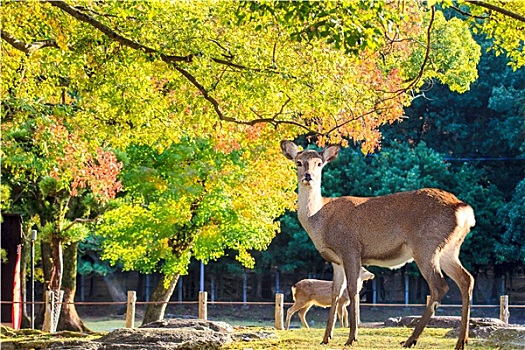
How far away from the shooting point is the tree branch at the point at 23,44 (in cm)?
1378

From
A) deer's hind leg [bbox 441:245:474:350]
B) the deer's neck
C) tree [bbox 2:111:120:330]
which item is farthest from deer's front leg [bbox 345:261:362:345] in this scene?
tree [bbox 2:111:120:330]

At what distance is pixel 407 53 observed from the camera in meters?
19.9

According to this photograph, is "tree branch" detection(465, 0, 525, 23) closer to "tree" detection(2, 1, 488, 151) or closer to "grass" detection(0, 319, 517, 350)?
"tree" detection(2, 1, 488, 151)

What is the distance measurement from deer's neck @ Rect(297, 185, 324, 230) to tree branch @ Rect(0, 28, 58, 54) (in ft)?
15.5

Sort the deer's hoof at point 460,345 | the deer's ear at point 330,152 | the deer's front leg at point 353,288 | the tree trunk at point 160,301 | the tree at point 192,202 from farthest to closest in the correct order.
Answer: the tree trunk at point 160,301 → the tree at point 192,202 → the deer's ear at point 330,152 → the deer's front leg at point 353,288 → the deer's hoof at point 460,345

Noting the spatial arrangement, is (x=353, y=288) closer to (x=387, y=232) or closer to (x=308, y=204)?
(x=387, y=232)

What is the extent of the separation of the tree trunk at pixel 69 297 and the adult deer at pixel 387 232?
598 inches

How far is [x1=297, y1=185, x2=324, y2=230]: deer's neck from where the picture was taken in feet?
40.3

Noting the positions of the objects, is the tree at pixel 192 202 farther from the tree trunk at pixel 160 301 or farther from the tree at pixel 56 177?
the tree at pixel 56 177

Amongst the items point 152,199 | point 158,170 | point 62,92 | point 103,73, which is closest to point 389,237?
point 103,73

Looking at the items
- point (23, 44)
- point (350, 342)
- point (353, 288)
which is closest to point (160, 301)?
point (23, 44)

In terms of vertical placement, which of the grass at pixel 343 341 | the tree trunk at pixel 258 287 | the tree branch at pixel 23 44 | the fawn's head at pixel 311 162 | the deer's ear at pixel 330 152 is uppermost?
the tree branch at pixel 23 44

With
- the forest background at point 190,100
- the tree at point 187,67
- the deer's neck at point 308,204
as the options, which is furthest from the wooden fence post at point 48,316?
the deer's neck at point 308,204

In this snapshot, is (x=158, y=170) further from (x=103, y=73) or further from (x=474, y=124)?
(x=474, y=124)
